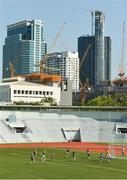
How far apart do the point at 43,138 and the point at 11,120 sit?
8.42m

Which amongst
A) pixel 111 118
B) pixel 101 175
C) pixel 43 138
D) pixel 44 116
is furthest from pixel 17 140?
pixel 101 175

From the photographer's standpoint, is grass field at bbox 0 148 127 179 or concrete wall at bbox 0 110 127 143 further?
concrete wall at bbox 0 110 127 143

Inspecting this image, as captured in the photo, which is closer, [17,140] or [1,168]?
[1,168]

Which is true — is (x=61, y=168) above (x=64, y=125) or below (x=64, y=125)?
above

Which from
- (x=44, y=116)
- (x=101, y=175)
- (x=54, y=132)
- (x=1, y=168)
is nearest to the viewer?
(x=101, y=175)

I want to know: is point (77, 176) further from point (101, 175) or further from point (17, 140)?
point (17, 140)

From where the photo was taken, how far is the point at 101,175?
146 feet

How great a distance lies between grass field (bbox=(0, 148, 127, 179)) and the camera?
142 ft

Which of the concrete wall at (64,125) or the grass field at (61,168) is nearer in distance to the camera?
the grass field at (61,168)

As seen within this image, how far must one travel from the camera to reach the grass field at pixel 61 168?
142ft

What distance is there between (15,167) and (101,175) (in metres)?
10.0

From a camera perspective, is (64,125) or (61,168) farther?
(64,125)

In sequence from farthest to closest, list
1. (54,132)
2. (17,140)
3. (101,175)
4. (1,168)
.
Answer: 1. (54,132)
2. (17,140)
3. (1,168)
4. (101,175)

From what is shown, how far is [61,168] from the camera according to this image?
161 feet
